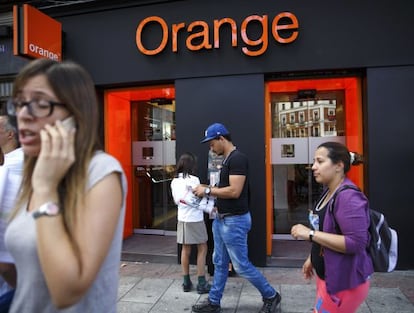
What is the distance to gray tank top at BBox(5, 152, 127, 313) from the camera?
136cm

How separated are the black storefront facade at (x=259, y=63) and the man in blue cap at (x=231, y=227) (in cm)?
167

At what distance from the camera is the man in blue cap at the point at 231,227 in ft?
13.7

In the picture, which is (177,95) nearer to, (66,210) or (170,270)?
(170,270)

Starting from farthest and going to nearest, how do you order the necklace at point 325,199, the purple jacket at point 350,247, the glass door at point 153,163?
1. the glass door at point 153,163
2. the necklace at point 325,199
3. the purple jacket at point 350,247

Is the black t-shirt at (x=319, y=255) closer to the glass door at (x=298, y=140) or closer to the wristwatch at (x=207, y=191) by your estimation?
the wristwatch at (x=207, y=191)

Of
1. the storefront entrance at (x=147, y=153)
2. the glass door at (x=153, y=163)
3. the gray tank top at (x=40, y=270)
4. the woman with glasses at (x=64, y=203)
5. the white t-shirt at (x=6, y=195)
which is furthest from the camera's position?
the glass door at (x=153, y=163)

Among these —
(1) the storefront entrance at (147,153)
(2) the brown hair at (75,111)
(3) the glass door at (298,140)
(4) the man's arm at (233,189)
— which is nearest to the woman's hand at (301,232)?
(4) the man's arm at (233,189)

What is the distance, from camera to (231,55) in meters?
6.03

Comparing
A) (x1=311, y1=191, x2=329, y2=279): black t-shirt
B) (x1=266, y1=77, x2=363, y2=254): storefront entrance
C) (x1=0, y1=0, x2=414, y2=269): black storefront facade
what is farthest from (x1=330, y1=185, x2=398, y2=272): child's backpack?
(x1=266, y1=77, x2=363, y2=254): storefront entrance

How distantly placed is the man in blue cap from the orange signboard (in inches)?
134

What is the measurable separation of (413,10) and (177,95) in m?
3.80

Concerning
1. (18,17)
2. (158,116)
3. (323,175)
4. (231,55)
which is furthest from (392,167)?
(18,17)

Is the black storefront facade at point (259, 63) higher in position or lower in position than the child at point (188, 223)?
higher

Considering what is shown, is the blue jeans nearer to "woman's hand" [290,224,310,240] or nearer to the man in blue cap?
the man in blue cap
